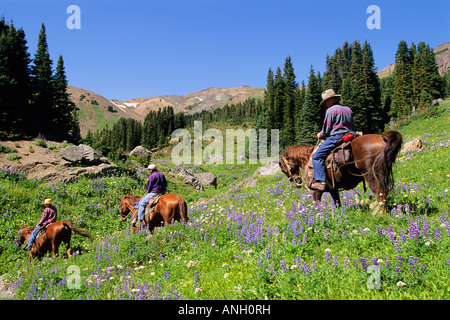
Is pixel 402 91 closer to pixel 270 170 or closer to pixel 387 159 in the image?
pixel 270 170

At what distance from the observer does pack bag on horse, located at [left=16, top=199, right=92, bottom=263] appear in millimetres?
10508

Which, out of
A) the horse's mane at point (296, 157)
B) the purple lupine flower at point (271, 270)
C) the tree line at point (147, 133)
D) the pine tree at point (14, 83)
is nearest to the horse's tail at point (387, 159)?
the horse's mane at point (296, 157)

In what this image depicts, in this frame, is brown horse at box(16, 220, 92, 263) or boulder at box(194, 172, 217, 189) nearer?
brown horse at box(16, 220, 92, 263)

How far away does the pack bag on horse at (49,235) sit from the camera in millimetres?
10508

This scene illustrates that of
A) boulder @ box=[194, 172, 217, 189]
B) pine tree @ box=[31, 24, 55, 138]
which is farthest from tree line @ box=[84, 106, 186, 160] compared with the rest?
boulder @ box=[194, 172, 217, 189]

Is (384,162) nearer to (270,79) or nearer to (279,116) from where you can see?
(279,116)

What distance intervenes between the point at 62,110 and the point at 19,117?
10212mm

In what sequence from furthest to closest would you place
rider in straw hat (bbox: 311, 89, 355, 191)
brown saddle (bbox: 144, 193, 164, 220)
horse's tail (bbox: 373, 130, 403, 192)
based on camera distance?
brown saddle (bbox: 144, 193, 164, 220) < rider in straw hat (bbox: 311, 89, 355, 191) < horse's tail (bbox: 373, 130, 403, 192)

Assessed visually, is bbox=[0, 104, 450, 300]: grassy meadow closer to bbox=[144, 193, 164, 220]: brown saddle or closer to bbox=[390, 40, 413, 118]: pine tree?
bbox=[144, 193, 164, 220]: brown saddle

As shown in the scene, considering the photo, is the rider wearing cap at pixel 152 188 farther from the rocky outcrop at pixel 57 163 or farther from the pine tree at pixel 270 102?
the pine tree at pixel 270 102

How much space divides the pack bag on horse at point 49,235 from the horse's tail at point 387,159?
10680 mm

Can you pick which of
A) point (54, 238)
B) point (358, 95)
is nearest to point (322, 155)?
point (54, 238)

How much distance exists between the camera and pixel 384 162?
5.79 m
